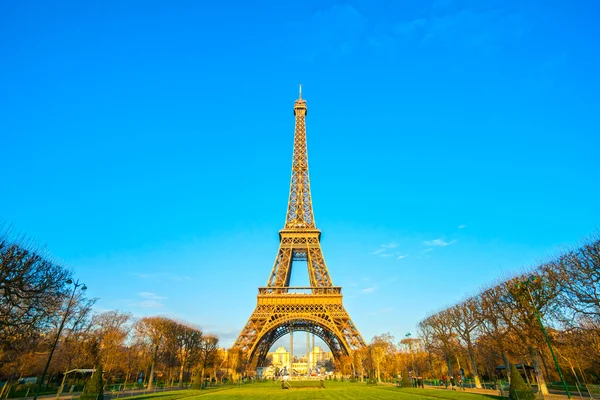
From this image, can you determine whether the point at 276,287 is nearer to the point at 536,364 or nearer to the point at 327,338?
the point at 327,338

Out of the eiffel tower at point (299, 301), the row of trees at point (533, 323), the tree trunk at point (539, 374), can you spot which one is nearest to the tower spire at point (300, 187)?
the eiffel tower at point (299, 301)

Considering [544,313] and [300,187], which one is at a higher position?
[300,187]

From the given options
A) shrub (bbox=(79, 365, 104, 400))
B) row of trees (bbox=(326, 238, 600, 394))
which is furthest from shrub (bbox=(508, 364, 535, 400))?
shrub (bbox=(79, 365, 104, 400))

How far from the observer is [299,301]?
51188 millimetres

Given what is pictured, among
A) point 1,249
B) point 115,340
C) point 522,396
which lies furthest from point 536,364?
point 115,340

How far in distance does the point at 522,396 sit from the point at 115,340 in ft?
144

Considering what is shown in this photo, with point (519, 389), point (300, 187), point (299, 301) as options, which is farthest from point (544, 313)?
point (300, 187)

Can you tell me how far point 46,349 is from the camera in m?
39.1

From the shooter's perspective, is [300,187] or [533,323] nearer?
[533,323]

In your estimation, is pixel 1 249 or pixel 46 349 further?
pixel 46 349

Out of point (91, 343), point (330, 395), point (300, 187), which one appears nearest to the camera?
point (330, 395)

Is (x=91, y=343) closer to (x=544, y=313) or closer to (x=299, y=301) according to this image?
(x=299, y=301)

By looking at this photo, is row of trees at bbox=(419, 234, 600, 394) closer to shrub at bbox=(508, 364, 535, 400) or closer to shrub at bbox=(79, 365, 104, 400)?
shrub at bbox=(508, 364, 535, 400)

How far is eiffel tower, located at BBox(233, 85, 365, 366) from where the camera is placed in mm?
48375
